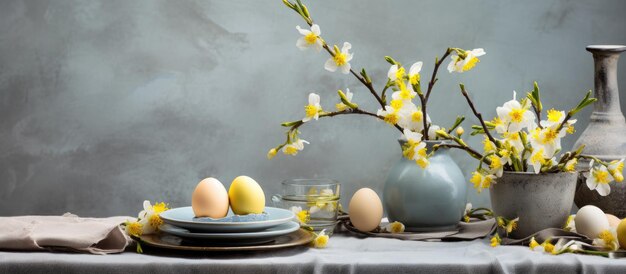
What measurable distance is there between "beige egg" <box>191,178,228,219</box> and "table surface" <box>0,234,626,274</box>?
0.30 ft

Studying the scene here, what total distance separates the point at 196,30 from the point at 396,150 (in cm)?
102

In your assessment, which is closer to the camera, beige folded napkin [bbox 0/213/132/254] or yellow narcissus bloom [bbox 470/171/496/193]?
beige folded napkin [bbox 0/213/132/254]

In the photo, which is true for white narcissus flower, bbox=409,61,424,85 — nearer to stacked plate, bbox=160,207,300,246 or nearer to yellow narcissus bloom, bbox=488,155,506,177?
yellow narcissus bloom, bbox=488,155,506,177

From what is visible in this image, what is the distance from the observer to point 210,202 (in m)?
1.41

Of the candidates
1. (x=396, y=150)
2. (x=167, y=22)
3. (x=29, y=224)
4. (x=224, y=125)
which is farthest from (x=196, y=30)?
(x=29, y=224)

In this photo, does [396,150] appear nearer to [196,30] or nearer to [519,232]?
[196,30]

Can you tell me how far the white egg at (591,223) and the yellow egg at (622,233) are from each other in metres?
0.04

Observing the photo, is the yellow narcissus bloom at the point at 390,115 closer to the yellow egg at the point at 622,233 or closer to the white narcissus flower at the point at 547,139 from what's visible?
the white narcissus flower at the point at 547,139

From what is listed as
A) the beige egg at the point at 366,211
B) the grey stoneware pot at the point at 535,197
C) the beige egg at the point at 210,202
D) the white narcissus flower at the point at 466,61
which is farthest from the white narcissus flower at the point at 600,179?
the beige egg at the point at 210,202

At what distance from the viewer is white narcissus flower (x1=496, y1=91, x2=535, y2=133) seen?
1.43 meters

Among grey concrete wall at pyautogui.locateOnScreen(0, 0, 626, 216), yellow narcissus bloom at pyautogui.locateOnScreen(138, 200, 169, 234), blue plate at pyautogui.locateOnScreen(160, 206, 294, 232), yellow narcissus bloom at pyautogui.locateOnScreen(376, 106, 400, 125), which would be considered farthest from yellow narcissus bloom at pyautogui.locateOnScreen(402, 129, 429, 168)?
grey concrete wall at pyautogui.locateOnScreen(0, 0, 626, 216)

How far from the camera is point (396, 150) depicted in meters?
3.70

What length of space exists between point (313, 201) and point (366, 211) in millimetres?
115

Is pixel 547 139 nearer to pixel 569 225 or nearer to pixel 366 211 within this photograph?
pixel 569 225
